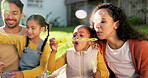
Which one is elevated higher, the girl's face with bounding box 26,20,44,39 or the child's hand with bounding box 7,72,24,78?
the girl's face with bounding box 26,20,44,39

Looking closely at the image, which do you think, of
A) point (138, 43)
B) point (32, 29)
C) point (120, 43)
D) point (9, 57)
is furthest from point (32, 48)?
point (138, 43)

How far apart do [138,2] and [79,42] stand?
900 centimetres

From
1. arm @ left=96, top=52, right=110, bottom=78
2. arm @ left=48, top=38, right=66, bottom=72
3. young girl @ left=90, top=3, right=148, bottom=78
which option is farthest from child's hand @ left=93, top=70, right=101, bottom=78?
arm @ left=48, top=38, right=66, bottom=72

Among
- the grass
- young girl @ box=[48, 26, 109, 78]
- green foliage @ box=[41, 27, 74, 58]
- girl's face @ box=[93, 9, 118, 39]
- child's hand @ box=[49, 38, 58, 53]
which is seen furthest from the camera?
the grass

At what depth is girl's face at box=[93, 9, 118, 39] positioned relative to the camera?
76.4 inches

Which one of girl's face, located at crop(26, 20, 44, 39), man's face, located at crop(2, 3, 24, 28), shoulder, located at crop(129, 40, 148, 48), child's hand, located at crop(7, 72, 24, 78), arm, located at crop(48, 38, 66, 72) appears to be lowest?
child's hand, located at crop(7, 72, 24, 78)

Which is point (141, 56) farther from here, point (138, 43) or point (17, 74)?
point (17, 74)

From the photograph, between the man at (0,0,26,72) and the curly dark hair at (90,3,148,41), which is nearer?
the curly dark hair at (90,3,148,41)

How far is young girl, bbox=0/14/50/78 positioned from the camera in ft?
6.60

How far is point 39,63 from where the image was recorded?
6.89 ft

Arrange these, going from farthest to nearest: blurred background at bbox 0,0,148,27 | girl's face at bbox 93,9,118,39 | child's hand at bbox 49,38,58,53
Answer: blurred background at bbox 0,0,148,27 < girl's face at bbox 93,9,118,39 < child's hand at bbox 49,38,58,53

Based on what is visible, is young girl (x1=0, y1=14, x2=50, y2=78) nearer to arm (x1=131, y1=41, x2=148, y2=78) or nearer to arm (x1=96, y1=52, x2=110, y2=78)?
arm (x1=96, y1=52, x2=110, y2=78)

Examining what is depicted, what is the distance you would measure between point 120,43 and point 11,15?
1.09m

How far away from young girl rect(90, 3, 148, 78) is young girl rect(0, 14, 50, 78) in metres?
0.53
